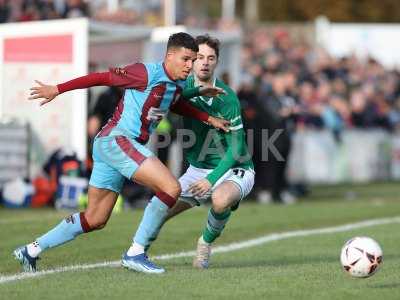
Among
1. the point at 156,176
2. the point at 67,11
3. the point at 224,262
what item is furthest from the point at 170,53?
the point at 67,11

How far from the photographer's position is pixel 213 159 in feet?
33.8

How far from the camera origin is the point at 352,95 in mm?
30391

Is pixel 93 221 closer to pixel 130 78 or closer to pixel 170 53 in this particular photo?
pixel 130 78

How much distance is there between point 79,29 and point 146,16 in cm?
674

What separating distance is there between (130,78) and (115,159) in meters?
0.68

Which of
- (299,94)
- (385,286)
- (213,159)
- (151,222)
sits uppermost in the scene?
(213,159)

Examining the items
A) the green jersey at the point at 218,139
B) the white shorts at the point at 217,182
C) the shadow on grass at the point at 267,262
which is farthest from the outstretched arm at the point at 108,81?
the shadow on grass at the point at 267,262

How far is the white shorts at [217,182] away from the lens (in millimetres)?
9961

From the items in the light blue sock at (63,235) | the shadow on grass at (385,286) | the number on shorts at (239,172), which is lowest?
the shadow on grass at (385,286)

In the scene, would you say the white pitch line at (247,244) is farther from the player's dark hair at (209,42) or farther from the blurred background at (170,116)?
the blurred background at (170,116)

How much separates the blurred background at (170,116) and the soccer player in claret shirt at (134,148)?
785cm

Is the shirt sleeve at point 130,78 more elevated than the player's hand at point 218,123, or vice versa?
the shirt sleeve at point 130,78

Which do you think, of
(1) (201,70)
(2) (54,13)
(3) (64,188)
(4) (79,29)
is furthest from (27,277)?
(2) (54,13)

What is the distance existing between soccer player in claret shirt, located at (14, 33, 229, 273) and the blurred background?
7853 mm
